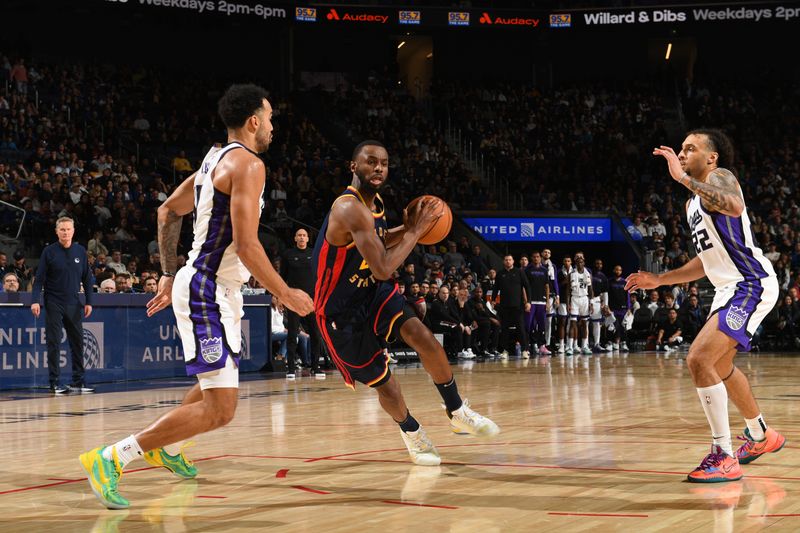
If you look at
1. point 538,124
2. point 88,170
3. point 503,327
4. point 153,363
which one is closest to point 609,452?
point 153,363

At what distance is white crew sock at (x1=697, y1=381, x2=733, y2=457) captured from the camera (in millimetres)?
5215

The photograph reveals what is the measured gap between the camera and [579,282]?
18891 mm

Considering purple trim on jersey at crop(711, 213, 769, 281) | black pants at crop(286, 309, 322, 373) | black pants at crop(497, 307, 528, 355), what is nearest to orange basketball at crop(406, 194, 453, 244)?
purple trim on jersey at crop(711, 213, 769, 281)

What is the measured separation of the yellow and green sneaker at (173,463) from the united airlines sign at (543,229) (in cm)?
1965

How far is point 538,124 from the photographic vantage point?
29.7 meters

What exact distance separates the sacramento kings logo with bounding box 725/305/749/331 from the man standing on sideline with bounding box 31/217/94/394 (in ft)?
25.0

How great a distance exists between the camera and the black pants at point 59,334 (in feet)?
36.3

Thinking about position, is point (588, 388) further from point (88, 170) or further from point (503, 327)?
point (88, 170)

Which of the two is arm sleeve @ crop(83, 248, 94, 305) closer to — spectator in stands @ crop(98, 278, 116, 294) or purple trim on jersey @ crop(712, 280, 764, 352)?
spectator in stands @ crop(98, 278, 116, 294)

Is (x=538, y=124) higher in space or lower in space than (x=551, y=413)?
higher

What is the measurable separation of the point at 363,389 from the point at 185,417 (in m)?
6.87

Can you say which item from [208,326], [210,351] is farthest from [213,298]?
[210,351]

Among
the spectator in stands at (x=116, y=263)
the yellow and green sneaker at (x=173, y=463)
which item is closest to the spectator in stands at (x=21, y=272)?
the spectator in stands at (x=116, y=263)

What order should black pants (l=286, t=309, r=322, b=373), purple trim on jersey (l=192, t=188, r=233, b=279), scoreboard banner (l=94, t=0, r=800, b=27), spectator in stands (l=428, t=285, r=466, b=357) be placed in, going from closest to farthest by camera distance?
1. purple trim on jersey (l=192, t=188, r=233, b=279)
2. black pants (l=286, t=309, r=322, b=373)
3. spectator in stands (l=428, t=285, r=466, b=357)
4. scoreboard banner (l=94, t=0, r=800, b=27)
